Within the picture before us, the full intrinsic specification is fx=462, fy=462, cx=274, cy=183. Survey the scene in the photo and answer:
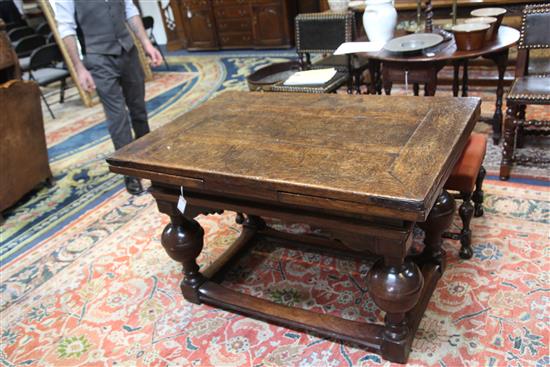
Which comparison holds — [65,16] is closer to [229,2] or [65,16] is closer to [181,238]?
[181,238]

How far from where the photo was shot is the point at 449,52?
2590 mm

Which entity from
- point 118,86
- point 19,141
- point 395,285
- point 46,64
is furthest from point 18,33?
point 395,285

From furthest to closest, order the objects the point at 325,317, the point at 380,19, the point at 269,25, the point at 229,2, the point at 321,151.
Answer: the point at 229,2, the point at 269,25, the point at 380,19, the point at 325,317, the point at 321,151

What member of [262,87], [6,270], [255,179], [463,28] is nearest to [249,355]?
[255,179]

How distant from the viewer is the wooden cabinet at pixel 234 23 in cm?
651

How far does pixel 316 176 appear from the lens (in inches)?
54.5

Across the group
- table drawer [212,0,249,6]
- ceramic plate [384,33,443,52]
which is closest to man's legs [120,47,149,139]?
ceramic plate [384,33,443,52]

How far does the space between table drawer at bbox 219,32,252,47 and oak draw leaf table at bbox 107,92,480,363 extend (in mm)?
4994

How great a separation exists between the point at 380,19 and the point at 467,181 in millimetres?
1460

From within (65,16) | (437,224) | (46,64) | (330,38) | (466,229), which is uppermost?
(65,16)

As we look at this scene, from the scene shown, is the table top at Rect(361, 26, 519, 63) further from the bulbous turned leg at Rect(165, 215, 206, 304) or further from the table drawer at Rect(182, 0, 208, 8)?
the table drawer at Rect(182, 0, 208, 8)

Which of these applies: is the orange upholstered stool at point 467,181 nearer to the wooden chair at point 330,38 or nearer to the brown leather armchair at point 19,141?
the wooden chair at point 330,38

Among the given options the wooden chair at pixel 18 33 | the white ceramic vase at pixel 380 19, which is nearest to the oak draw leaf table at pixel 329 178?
the white ceramic vase at pixel 380 19

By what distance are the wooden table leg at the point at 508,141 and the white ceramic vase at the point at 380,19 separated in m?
0.92
